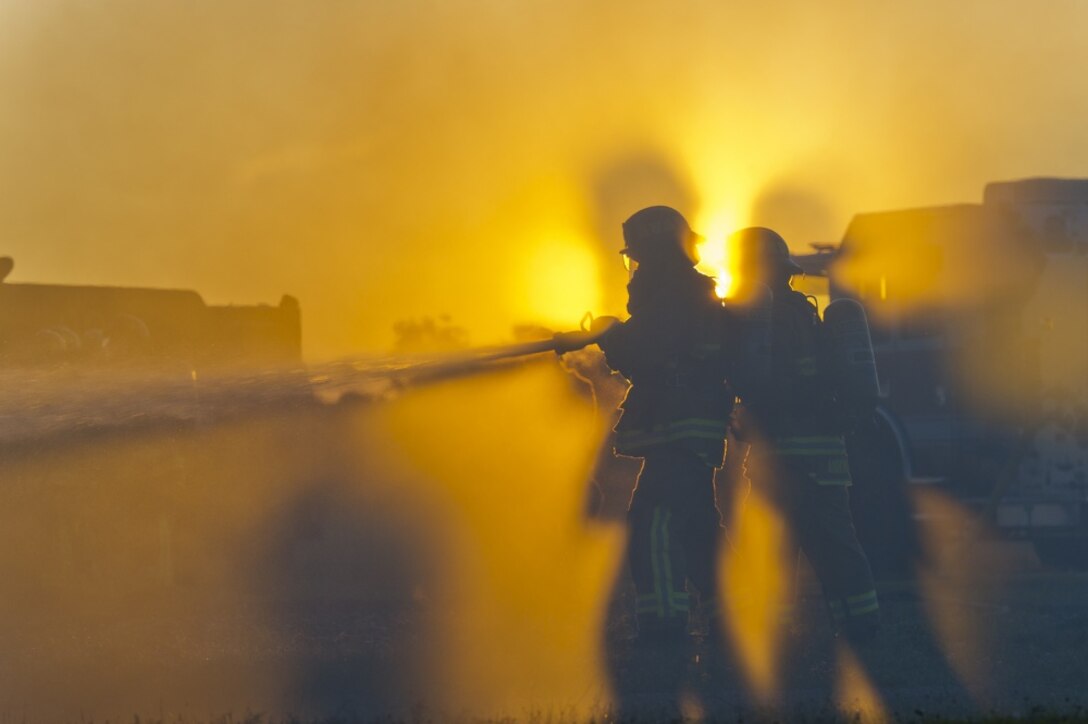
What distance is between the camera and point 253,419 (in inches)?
502

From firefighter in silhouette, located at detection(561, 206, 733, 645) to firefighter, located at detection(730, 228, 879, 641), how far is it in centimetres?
38

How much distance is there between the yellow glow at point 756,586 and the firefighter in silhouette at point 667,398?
0.53m

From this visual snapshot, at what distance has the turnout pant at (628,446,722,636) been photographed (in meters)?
8.26

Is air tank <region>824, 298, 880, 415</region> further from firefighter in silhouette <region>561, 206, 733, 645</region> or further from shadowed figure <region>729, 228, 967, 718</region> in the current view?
firefighter in silhouette <region>561, 206, 733, 645</region>

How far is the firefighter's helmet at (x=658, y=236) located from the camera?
885 cm

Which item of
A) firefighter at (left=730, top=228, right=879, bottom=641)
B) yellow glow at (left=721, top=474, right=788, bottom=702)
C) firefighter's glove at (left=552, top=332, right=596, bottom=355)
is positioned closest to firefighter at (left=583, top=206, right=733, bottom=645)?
firefighter's glove at (left=552, top=332, right=596, bottom=355)

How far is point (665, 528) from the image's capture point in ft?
27.6

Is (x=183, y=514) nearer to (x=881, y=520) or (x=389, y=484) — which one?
(x=389, y=484)

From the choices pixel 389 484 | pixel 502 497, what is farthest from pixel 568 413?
pixel 389 484

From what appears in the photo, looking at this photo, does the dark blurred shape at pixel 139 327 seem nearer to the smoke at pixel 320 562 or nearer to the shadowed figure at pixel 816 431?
the smoke at pixel 320 562

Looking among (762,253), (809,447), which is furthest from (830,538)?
(762,253)

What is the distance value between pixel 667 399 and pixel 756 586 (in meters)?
2.64

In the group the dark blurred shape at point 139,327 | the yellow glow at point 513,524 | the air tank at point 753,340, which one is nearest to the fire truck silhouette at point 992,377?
the yellow glow at point 513,524

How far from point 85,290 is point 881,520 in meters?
7.93
